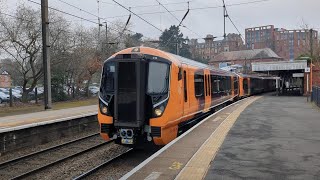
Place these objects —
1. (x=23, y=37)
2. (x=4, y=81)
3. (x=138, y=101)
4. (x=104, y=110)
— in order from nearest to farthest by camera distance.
A: (x=138, y=101)
(x=104, y=110)
(x=4, y=81)
(x=23, y=37)

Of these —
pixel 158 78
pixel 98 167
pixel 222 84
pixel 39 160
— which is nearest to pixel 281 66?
pixel 222 84

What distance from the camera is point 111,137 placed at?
11438 mm

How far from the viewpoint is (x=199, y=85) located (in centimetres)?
1558

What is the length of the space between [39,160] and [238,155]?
6903 mm

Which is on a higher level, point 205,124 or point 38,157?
point 205,124

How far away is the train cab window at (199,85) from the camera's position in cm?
1483

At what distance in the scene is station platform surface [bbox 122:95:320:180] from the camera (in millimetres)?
7168

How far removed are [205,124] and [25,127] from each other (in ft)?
21.5

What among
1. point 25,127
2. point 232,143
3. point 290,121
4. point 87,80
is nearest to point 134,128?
point 232,143

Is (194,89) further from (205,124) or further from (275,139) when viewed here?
(275,139)

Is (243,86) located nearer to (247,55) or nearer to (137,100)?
(137,100)

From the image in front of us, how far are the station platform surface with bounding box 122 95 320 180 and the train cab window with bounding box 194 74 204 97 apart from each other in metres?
1.75

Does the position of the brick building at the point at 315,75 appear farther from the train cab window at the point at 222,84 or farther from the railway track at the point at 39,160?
the railway track at the point at 39,160

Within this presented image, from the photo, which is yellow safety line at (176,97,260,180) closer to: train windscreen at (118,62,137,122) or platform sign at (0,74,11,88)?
train windscreen at (118,62,137,122)
